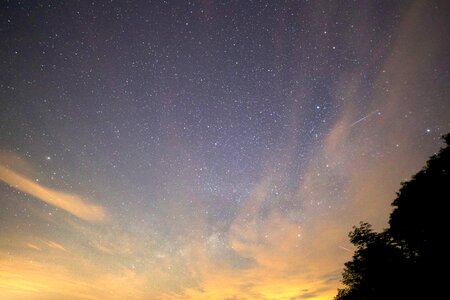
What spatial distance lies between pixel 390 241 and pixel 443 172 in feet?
17.2

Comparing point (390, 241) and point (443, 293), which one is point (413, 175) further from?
point (443, 293)

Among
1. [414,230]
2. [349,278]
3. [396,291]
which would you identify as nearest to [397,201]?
[414,230]

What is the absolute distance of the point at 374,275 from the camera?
14344mm

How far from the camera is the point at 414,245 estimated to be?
557 inches

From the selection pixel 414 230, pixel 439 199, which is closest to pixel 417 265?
pixel 414 230

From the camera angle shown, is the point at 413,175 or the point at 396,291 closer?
the point at 396,291

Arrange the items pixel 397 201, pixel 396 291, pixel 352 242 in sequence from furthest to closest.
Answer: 1. pixel 352 242
2. pixel 397 201
3. pixel 396 291

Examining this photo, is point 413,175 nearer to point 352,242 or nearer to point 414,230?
point 414,230

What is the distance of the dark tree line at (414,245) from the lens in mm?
12008

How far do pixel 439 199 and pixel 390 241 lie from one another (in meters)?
4.37

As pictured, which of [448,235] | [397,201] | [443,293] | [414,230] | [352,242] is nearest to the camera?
[443,293]

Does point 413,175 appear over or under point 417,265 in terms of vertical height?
over

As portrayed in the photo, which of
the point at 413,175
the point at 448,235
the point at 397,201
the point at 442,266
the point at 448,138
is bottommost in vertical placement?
the point at 442,266

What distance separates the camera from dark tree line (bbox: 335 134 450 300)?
39.4 ft
